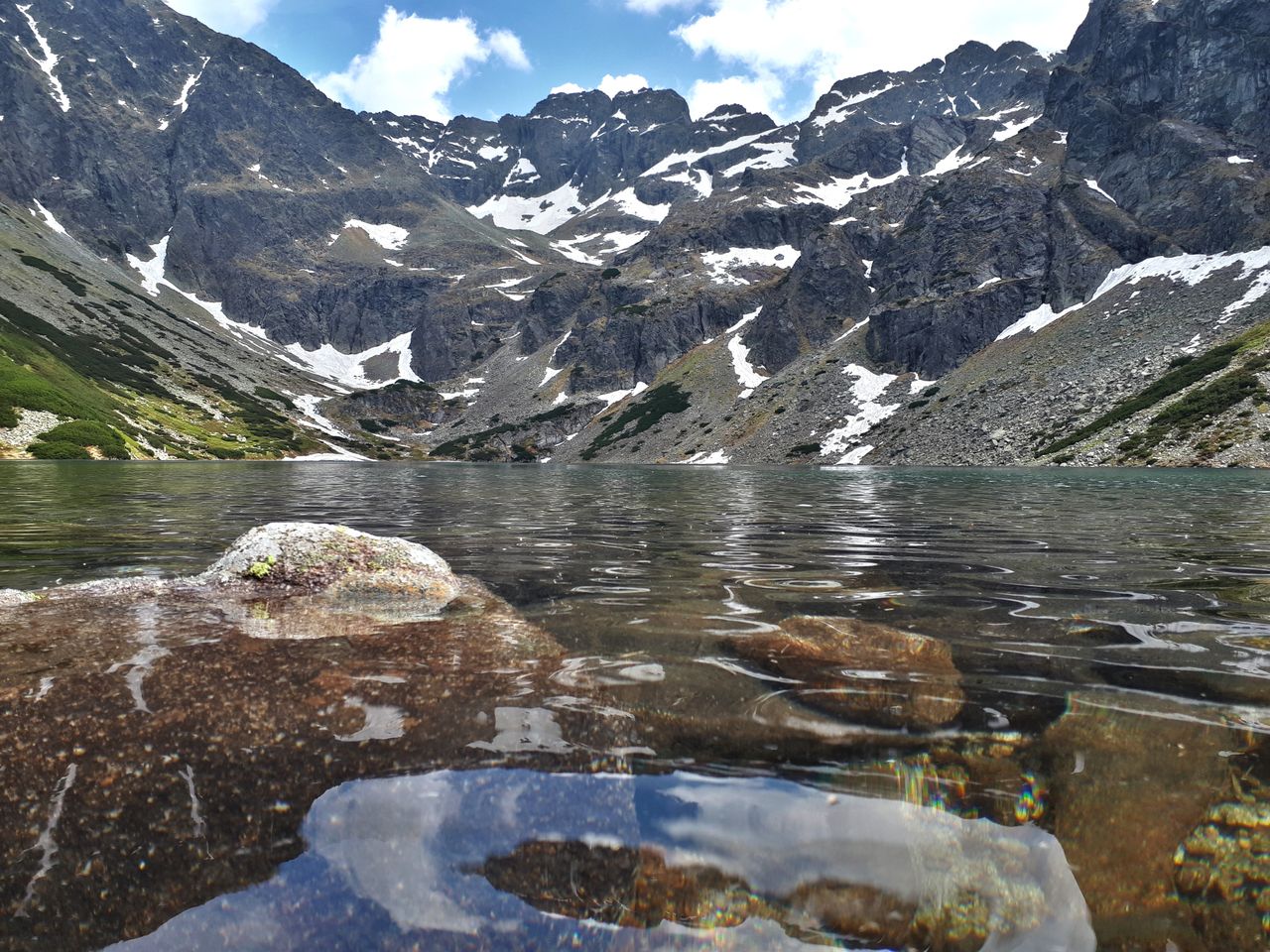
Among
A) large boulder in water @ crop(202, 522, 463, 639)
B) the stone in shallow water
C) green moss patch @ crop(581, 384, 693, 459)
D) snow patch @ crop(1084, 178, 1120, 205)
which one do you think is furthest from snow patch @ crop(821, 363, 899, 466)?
the stone in shallow water

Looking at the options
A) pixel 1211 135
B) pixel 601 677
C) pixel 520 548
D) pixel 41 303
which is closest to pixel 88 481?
pixel 520 548

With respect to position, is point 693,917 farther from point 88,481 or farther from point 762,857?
point 88,481

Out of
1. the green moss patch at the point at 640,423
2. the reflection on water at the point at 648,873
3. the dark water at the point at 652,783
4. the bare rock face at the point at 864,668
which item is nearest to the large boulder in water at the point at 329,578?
the dark water at the point at 652,783

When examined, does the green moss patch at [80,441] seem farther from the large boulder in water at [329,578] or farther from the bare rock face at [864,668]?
the bare rock face at [864,668]

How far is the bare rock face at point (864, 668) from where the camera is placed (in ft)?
20.5

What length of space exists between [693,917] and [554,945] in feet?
2.50

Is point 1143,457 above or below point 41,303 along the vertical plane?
below

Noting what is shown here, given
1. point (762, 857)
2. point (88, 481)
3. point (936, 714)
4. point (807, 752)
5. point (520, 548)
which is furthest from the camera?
point (88, 481)

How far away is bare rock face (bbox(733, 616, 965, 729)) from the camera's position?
626cm

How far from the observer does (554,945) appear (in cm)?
345

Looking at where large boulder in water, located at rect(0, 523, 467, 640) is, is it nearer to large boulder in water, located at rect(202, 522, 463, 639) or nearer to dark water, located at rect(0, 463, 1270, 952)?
large boulder in water, located at rect(202, 522, 463, 639)

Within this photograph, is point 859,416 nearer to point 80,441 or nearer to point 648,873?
point 80,441

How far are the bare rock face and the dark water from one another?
55 millimetres

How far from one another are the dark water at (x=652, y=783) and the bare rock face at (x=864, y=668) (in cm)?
6
